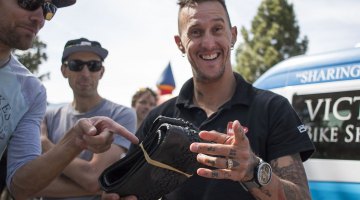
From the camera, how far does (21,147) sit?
7.88ft

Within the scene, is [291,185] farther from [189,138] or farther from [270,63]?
[270,63]

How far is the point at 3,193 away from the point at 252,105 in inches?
58.7

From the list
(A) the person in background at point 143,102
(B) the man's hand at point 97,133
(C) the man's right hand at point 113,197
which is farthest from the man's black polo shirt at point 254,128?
(A) the person in background at point 143,102

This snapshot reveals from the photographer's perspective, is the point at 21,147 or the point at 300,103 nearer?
the point at 21,147

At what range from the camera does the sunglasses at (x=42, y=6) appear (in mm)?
2277

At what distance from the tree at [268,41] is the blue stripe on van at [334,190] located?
73.2ft

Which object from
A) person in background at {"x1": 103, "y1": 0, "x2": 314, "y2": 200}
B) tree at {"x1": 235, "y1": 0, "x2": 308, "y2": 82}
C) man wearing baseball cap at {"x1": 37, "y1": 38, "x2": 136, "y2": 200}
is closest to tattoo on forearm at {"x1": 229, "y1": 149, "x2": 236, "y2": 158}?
person in background at {"x1": 103, "y1": 0, "x2": 314, "y2": 200}

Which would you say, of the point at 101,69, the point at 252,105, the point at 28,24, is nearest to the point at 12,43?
the point at 28,24

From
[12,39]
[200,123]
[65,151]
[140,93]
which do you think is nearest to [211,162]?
[200,123]

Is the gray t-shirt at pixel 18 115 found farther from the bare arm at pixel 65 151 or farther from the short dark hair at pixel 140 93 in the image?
the short dark hair at pixel 140 93

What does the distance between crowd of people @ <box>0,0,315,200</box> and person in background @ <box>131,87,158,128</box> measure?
144 inches

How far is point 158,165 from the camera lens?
193 cm

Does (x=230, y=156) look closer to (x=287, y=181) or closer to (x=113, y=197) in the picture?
(x=287, y=181)

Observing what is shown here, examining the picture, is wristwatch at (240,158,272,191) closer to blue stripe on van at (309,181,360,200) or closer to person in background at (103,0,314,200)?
person in background at (103,0,314,200)
